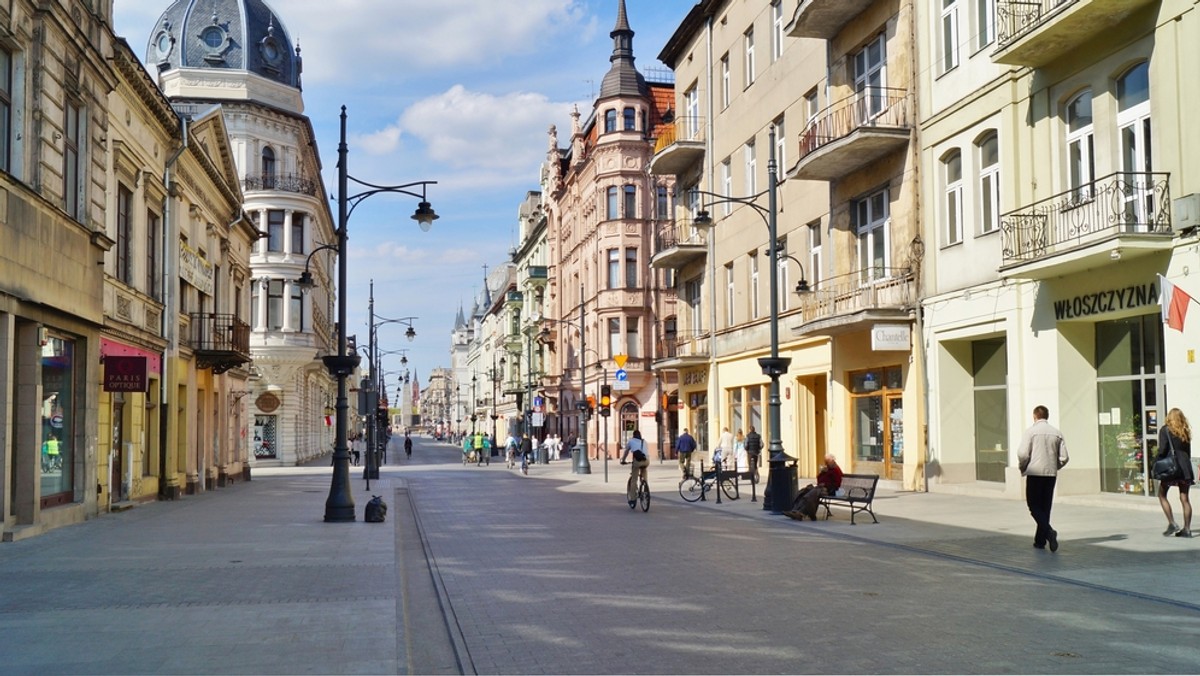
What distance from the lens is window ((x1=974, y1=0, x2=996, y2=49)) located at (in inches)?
845

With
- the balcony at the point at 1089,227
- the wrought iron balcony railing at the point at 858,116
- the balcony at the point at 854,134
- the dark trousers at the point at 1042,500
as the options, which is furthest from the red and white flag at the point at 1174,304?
the wrought iron balcony railing at the point at 858,116

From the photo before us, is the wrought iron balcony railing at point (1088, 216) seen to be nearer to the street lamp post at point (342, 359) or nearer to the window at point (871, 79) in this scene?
the window at point (871, 79)

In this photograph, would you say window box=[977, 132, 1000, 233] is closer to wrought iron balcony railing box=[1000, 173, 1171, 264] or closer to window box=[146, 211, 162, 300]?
wrought iron balcony railing box=[1000, 173, 1171, 264]

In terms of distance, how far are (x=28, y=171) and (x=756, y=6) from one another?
72.8 ft

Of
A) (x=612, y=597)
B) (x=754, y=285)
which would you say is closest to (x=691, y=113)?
(x=754, y=285)

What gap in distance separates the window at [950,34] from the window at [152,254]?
17857 mm

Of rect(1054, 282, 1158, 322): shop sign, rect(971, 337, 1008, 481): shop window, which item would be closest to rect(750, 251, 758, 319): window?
rect(971, 337, 1008, 481): shop window

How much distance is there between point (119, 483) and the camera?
23.2 meters

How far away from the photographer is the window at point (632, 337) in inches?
2288

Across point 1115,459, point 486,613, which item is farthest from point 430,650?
point 1115,459

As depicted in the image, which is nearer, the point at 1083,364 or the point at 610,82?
the point at 1083,364

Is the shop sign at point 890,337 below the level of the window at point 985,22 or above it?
below

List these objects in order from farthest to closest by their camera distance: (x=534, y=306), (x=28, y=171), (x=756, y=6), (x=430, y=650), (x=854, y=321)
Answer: (x=534, y=306), (x=756, y=6), (x=854, y=321), (x=28, y=171), (x=430, y=650)

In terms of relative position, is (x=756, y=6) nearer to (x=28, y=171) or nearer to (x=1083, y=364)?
(x=1083, y=364)
